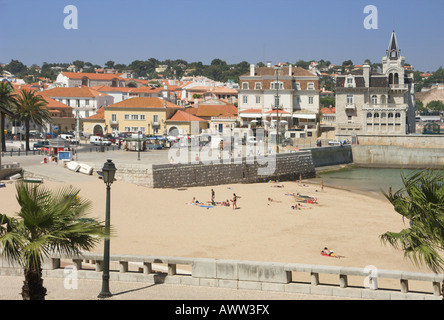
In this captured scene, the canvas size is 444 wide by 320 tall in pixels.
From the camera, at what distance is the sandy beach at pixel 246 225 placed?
22.4 meters

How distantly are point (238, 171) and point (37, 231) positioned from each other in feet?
115

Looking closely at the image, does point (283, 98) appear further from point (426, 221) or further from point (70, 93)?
point (426, 221)

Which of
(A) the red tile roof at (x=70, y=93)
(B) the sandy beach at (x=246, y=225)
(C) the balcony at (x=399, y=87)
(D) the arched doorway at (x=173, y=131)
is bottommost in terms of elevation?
(B) the sandy beach at (x=246, y=225)

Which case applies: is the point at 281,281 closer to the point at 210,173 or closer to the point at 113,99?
the point at 210,173

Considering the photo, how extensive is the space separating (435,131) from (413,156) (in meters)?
21.3

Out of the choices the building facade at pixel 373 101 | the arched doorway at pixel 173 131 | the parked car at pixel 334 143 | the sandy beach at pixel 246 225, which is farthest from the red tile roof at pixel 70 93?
the sandy beach at pixel 246 225

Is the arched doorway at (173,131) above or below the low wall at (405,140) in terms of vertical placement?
above

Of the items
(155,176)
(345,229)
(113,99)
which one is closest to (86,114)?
(113,99)

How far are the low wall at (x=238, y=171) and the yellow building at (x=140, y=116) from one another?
891 inches

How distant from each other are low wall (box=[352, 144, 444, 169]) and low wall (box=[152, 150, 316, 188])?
586 inches

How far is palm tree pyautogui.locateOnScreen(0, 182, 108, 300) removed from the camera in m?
9.76

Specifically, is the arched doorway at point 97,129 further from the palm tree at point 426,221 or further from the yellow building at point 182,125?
the palm tree at point 426,221

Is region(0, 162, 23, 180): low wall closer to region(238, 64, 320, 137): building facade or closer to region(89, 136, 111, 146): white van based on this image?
region(89, 136, 111, 146): white van

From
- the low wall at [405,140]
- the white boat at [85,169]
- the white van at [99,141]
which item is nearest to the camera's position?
the white boat at [85,169]
